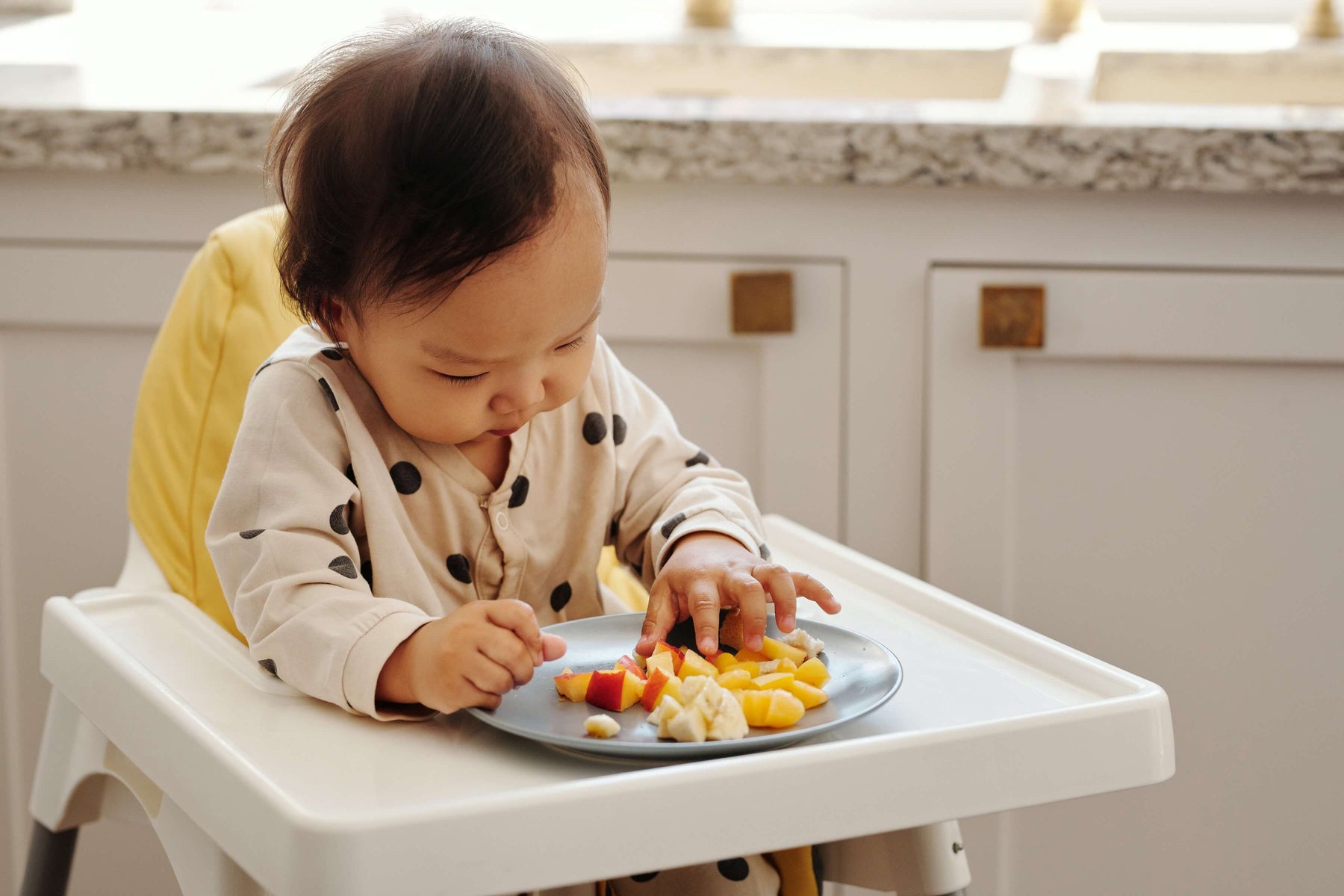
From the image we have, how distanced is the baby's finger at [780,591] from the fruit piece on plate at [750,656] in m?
0.02

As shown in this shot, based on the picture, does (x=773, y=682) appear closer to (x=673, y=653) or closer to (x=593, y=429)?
(x=673, y=653)

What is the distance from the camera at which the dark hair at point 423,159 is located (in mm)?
603

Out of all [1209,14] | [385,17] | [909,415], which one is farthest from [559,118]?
[1209,14]

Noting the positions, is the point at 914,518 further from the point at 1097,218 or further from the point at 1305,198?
the point at 1305,198

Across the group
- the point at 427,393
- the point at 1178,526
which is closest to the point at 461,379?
the point at 427,393

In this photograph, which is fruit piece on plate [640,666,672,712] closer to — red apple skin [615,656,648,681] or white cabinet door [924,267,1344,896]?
red apple skin [615,656,648,681]

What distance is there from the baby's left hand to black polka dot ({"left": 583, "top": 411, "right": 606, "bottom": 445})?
0.42 feet

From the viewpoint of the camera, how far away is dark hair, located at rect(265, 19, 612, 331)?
603 mm

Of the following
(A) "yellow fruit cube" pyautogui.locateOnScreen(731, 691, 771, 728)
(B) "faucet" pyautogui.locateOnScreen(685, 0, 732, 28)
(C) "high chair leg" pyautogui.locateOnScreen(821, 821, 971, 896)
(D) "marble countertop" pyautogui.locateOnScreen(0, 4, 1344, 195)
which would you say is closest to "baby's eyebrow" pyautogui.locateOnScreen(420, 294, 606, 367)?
(A) "yellow fruit cube" pyautogui.locateOnScreen(731, 691, 771, 728)

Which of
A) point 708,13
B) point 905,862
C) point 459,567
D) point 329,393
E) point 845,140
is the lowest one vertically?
point 905,862

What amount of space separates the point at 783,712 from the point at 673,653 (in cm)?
8

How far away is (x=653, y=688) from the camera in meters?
0.56

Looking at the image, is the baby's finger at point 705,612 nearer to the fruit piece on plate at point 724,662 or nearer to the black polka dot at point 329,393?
the fruit piece on plate at point 724,662

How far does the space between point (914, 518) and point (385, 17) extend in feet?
3.43
